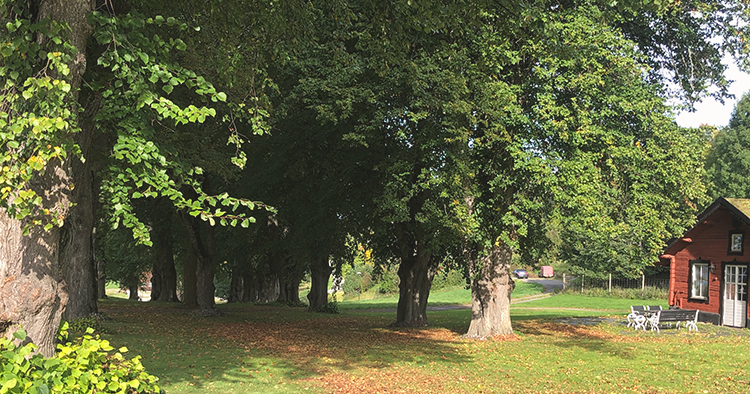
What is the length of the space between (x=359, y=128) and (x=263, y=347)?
6.63m

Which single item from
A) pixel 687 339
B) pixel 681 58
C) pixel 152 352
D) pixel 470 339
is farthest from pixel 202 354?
pixel 681 58

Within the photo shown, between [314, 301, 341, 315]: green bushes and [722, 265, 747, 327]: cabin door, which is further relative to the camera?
[314, 301, 341, 315]: green bushes

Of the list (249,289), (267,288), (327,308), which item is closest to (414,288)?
(327,308)

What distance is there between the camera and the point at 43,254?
21.4 ft

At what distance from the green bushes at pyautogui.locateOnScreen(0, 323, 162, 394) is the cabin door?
2667 centimetres

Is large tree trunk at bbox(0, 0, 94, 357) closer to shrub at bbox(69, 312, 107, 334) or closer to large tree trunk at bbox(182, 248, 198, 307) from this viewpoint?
shrub at bbox(69, 312, 107, 334)

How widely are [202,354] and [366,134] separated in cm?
756

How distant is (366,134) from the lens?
17984 millimetres

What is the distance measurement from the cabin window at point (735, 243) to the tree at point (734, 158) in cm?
3237

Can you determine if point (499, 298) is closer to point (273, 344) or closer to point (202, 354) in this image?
point (273, 344)

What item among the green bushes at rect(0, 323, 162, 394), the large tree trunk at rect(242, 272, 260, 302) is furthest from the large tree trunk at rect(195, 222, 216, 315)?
the green bushes at rect(0, 323, 162, 394)

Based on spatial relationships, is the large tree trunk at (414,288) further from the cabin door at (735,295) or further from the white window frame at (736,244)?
the white window frame at (736,244)

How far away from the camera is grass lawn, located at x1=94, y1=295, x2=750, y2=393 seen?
1217 cm

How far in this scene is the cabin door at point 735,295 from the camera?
26.3 metres
